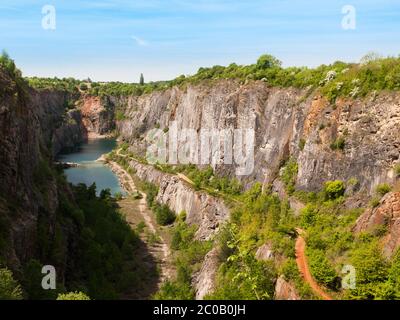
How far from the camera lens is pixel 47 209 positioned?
4194 centimetres

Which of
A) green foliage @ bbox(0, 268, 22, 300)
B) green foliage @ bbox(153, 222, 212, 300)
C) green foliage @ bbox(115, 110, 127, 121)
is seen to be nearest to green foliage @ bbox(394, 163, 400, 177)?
green foliage @ bbox(153, 222, 212, 300)

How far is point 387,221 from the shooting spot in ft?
98.3

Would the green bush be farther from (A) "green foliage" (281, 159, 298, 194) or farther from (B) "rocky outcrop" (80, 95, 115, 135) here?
(B) "rocky outcrop" (80, 95, 115, 135)

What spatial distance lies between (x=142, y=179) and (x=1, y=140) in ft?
177

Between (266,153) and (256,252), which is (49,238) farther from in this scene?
(266,153)

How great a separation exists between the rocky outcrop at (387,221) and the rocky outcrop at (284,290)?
21.6 ft

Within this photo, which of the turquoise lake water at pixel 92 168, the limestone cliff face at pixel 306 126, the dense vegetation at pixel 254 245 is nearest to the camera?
the dense vegetation at pixel 254 245

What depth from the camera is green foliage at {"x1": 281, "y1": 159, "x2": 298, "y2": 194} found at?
46844mm

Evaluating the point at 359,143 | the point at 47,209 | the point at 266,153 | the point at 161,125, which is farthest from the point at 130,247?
the point at 161,125

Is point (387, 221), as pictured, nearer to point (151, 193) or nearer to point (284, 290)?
point (284, 290)

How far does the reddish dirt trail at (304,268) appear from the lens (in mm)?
27697

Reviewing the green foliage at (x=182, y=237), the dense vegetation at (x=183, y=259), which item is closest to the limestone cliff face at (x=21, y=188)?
the dense vegetation at (x=183, y=259)

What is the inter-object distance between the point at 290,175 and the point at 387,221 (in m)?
18.9

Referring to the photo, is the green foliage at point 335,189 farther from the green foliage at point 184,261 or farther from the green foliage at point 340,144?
the green foliage at point 184,261
